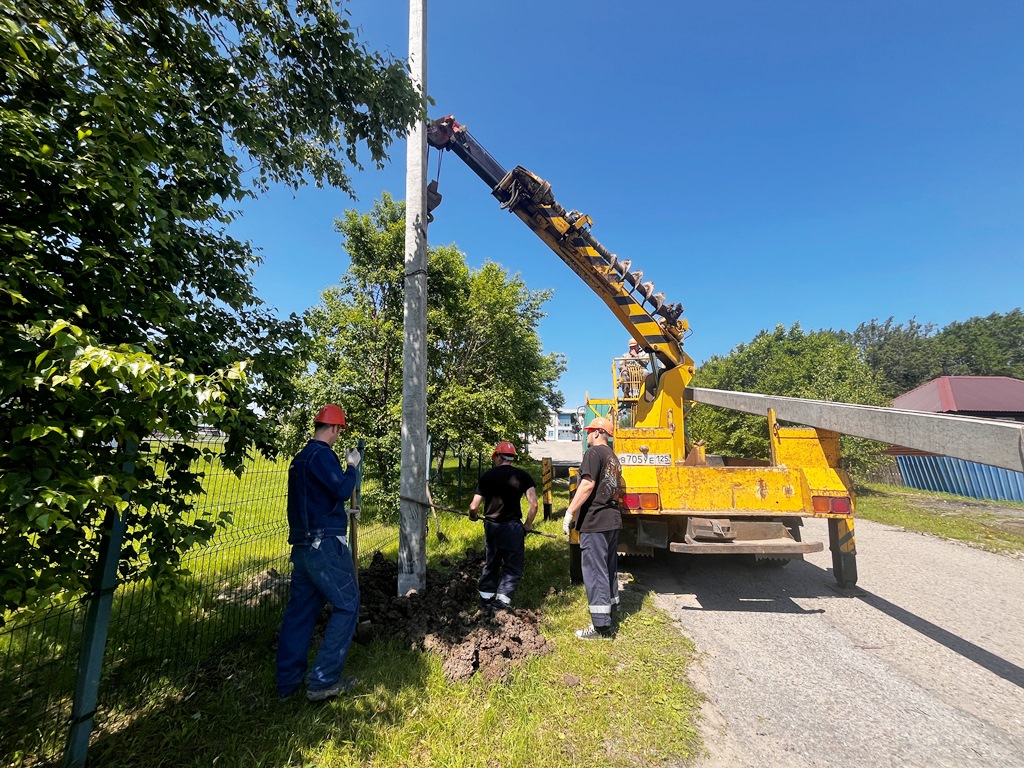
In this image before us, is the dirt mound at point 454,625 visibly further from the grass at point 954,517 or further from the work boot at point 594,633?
the grass at point 954,517

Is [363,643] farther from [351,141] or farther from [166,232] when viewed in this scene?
[351,141]

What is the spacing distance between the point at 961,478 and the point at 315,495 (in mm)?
22741

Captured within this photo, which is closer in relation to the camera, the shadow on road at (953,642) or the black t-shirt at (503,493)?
the shadow on road at (953,642)

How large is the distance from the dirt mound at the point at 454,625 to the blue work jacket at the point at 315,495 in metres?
1.29

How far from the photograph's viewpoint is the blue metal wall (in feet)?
47.4

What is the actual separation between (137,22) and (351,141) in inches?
62.2

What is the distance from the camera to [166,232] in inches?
77.1

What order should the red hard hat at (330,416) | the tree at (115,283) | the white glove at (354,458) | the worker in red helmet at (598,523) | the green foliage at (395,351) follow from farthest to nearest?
1. the green foliage at (395,351)
2. the worker in red helmet at (598,523)
3. the white glove at (354,458)
4. the red hard hat at (330,416)
5. the tree at (115,283)

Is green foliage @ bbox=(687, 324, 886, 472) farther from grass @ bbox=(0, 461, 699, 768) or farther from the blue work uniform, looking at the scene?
the blue work uniform

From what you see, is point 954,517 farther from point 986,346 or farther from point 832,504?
point 986,346

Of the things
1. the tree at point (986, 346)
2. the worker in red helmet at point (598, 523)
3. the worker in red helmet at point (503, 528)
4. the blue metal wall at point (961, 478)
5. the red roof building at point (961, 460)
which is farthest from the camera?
the tree at point (986, 346)

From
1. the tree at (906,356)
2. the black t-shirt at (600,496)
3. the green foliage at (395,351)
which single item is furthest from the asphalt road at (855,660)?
the tree at (906,356)

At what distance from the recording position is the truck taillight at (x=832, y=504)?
4.52 metres

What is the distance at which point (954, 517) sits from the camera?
9.75 m
